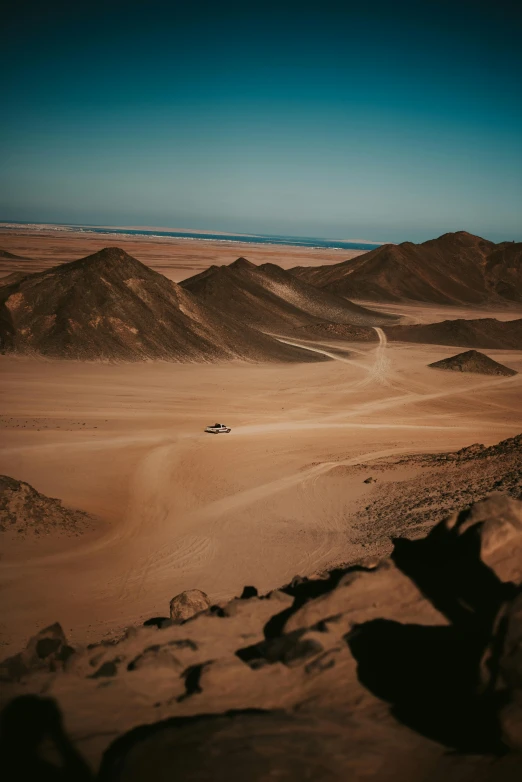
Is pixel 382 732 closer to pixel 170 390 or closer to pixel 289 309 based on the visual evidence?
pixel 170 390

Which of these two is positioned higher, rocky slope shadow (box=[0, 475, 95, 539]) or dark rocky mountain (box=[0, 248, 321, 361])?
dark rocky mountain (box=[0, 248, 321, 361])

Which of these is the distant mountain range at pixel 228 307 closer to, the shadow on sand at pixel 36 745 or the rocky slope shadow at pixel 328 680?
the rocky slope shadow at pixel 328 680

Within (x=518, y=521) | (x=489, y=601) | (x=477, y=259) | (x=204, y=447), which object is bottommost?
(x=204, y=447)

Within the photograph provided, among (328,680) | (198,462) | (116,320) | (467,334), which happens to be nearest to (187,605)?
(328,680)

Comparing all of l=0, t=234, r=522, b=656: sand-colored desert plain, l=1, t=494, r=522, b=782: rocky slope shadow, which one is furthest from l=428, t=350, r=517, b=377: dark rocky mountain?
l=1, t=494, r=522, b=782: rocky slope shadow

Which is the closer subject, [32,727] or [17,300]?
[32,727]

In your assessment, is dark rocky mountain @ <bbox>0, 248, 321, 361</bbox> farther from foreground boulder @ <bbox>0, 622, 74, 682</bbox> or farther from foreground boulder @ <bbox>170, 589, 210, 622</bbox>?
foreground boulder @ <bbox>0, 622, 74, 682</bbox>

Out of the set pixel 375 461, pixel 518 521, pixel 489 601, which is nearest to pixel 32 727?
pixel 489 601
